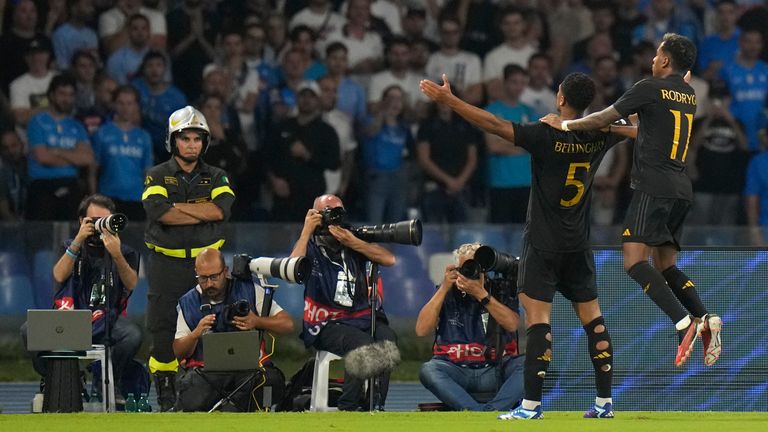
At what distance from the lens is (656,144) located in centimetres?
896

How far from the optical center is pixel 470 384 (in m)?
10.8

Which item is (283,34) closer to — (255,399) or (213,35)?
(213,35)

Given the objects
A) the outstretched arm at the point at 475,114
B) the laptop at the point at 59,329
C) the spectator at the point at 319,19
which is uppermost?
the spectator at the point at 319,19

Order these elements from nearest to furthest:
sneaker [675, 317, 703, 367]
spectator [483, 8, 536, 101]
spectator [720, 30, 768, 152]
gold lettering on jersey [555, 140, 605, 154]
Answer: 1. gold lettering on jersey [555, 140, 605, 154]
2. sneaker [675, 317, 703, 367]
3. spectator [483, 8, 536, 101]
4. spectator [720, 30, 768, 152]

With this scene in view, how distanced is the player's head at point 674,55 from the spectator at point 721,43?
7566mm

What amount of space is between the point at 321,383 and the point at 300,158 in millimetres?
4719

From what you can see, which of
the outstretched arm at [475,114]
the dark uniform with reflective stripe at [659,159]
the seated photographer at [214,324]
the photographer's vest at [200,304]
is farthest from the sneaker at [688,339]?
the photographer's vest at [200,304]

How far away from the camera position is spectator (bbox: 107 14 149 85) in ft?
50.1

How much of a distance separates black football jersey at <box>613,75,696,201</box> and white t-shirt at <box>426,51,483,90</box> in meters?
6.95

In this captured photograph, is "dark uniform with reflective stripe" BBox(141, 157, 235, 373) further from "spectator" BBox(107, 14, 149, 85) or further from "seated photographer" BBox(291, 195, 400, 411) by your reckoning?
"spectator" BBox(107, 14, 149, 85)

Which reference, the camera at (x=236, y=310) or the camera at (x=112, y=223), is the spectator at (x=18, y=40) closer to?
the camera at (x=112, y=223)

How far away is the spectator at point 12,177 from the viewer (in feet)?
48.5

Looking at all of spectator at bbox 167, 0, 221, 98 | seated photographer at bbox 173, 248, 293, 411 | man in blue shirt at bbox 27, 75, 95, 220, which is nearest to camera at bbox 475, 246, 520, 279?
seated photographer at bbox 173, 248, 293, 411

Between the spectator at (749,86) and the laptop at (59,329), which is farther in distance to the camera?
the spectator at (749,86)
